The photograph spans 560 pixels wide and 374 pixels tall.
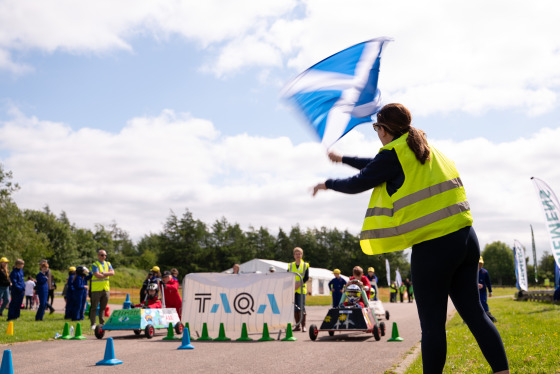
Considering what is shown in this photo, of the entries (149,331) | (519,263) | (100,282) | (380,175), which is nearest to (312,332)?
(149,331)

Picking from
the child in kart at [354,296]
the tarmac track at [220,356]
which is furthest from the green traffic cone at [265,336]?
the child in kart at [354,296]

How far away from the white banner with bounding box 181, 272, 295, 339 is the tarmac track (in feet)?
2.99

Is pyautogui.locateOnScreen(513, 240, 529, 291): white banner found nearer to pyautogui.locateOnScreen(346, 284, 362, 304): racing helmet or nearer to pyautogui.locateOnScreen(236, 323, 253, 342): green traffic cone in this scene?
pyautogui.locateOnScreen(346, 284, 362, 304): racing helmet

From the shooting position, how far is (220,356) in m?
9.09

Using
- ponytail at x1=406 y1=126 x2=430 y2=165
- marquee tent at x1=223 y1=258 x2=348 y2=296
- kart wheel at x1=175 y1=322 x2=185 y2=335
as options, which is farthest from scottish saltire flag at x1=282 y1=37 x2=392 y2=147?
marquee tent at x1=223 y1=258 x2=348 y2=296

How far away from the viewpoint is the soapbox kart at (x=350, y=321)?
12.1 m

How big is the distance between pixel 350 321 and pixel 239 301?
8.46ft

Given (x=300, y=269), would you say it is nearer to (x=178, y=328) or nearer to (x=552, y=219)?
(x=178, y=328)

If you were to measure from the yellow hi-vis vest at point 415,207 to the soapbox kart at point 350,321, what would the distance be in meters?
8.61

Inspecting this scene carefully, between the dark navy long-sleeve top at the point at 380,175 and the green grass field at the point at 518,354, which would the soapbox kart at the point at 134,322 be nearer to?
the green grass field at the point at 518,354

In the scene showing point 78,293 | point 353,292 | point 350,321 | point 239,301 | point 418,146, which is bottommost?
point 350,321

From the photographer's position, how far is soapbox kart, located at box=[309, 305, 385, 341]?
39.7ft

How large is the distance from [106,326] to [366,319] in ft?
19.4

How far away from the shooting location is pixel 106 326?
13.0 meters
